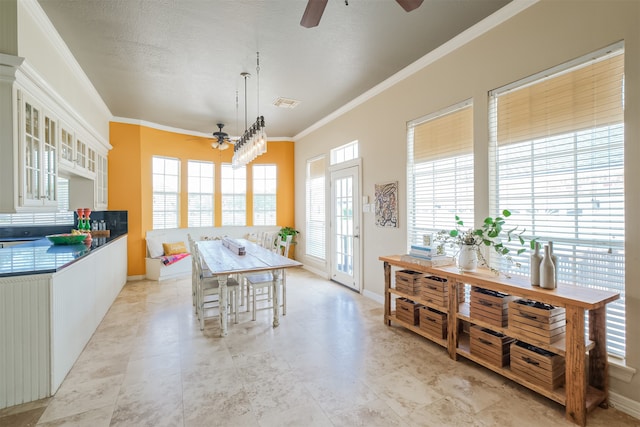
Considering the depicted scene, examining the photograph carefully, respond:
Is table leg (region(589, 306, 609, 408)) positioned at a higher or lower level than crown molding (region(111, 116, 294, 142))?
lower

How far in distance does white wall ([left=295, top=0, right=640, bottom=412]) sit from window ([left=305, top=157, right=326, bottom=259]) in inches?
34.5

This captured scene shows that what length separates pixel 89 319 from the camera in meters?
3.04

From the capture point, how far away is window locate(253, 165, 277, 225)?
6.99 metres

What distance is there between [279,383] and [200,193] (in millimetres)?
5109

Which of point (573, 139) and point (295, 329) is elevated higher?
point (573, 139)

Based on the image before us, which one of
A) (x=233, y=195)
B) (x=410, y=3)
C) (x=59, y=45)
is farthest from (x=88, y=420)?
(x=233, y=195)

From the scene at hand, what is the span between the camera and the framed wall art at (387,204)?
3.93m

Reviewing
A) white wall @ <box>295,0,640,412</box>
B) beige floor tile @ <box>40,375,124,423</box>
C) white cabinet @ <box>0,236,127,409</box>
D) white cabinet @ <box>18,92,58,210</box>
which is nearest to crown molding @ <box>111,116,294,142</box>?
white wall @ <box>295,0,640,412</box>

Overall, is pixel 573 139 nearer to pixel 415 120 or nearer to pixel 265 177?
pixel 415 120

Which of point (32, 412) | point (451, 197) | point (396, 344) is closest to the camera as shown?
point (32, 412)

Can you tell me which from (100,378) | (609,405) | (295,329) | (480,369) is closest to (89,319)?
(100,378)

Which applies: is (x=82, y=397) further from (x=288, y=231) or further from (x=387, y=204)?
(x=288, y=231)

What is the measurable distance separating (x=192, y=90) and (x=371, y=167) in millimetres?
2807

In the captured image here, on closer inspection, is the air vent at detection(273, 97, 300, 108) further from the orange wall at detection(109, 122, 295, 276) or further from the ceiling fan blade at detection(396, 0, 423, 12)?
the ceiling fan blade at detection(396, 0, 423, 12)
